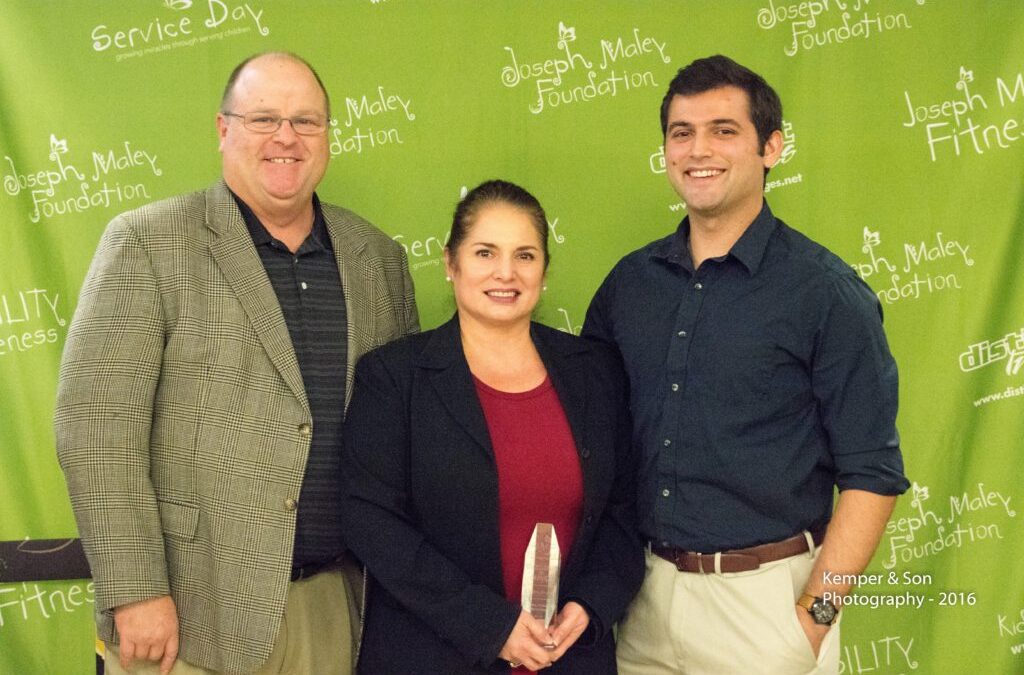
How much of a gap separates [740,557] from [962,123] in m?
1.64

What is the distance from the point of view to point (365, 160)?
2846mm

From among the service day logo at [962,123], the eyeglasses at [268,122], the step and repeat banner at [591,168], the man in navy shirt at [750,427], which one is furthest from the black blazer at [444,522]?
the service day logo at [962,123]

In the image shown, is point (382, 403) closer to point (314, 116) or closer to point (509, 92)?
point (314, 116)

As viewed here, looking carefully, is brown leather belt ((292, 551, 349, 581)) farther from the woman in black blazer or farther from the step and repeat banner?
the step and repeat banner

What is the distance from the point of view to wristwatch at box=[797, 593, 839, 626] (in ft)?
6.46

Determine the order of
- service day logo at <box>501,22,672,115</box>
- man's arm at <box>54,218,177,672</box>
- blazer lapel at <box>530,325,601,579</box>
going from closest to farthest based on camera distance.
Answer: man's arm at <box>54,218,177,672</box> → blazer lapel at <box>530,325,601,579</box> → service day logo at <box>501,22,672,115</box>

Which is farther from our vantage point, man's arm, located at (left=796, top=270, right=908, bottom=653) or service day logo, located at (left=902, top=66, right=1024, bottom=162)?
service day logo, located at (left=902, top=66, right=1024, bottom=162)

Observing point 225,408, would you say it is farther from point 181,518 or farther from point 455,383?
point 455,383

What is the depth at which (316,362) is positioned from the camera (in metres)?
2.06

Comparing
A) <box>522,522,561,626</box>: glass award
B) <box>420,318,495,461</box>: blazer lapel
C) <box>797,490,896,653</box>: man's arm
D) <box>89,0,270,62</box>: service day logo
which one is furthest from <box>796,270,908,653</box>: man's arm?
<box>89,0,270,62</box>: service day logo

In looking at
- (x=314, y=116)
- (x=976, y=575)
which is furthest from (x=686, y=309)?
(x=976, y=575)

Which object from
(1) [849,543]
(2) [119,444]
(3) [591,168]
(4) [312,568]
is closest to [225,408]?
(2) [119,444]

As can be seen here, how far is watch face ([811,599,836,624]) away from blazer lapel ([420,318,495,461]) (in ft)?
2.29

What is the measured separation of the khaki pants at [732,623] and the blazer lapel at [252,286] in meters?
0.83
